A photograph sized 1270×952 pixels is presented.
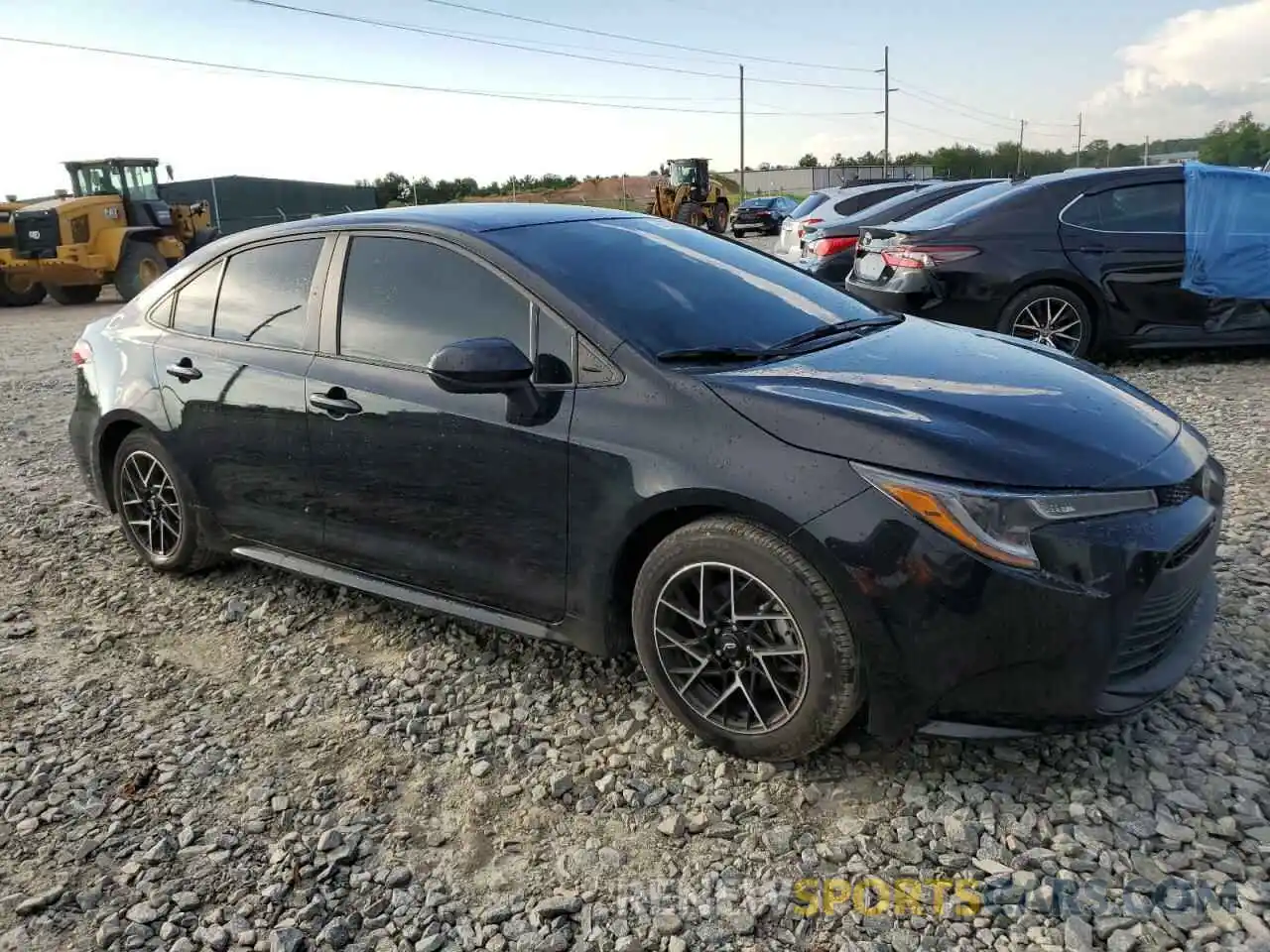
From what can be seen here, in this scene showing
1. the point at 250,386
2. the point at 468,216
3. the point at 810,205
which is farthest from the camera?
the point at 810,205

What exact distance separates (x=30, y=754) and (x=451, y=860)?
60.3 inches

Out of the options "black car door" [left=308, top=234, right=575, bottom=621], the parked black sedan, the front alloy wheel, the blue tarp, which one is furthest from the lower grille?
the blue tarp

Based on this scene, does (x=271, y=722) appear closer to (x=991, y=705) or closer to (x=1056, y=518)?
(x=991, y=705)

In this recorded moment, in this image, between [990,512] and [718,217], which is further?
[718,217]

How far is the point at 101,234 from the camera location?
18.8 metres

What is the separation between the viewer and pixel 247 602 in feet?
13.4

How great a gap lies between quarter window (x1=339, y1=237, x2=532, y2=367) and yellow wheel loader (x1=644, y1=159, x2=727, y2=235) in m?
28.1

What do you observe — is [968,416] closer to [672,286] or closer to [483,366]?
[672,286]

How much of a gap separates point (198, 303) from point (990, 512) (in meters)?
3.32

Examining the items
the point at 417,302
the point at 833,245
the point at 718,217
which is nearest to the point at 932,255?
the point at 833,245

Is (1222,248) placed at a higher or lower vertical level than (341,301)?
higher

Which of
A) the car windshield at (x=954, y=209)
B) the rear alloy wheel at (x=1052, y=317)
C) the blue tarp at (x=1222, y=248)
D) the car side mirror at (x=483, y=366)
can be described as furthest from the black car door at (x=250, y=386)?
the blue tarp at (x=1222, y=248)

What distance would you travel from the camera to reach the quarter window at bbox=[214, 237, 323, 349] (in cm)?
365

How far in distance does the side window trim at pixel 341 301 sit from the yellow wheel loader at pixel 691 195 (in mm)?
28040
